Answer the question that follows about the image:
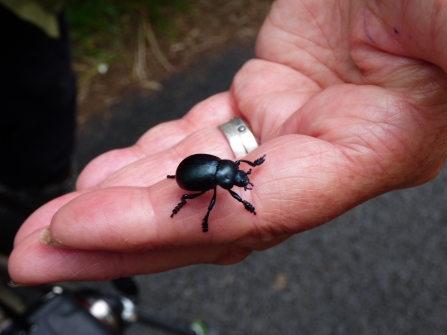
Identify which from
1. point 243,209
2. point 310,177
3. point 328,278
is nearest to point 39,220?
point 243,209

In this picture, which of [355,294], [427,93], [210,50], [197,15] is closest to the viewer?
[427,93]

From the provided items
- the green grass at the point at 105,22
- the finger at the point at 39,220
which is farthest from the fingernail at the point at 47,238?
the green grass at the point at 105,22

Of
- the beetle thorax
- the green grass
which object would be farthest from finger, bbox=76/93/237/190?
the green grass

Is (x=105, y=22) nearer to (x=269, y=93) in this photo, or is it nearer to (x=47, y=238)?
(x=269, y=93)

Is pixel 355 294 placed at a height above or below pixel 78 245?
below

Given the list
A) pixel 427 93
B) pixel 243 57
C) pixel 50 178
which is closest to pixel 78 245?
pixel 427 93

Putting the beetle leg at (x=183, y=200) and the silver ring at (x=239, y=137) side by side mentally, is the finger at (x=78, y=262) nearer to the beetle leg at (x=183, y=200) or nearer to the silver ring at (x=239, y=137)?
the beetle leg at (x=183, y=200)

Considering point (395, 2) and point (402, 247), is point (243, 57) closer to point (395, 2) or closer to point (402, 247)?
point (402, 247)
